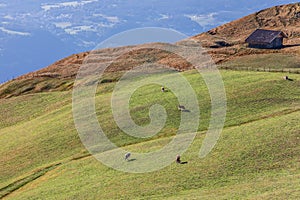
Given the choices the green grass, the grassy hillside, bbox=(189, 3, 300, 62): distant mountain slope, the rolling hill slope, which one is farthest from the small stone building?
the grassy hillside

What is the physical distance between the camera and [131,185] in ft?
179

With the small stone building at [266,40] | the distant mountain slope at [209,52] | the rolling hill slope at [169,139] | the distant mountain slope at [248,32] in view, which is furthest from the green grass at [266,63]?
the small stone building at [266,40]

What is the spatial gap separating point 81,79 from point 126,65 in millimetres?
14655

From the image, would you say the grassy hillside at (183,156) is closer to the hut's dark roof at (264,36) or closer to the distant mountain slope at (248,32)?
the distant mountain slope at (248,32)

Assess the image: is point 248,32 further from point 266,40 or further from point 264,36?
point 266,40

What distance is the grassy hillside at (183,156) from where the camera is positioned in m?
51.6

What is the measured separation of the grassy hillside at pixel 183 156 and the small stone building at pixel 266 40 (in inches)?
1307

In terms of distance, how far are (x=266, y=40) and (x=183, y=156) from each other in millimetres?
74911

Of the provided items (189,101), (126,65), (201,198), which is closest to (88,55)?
(126,65)

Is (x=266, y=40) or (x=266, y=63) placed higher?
(x=266, y=40)

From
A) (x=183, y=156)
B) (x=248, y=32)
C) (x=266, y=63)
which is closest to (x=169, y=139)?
(x=183, y=156)

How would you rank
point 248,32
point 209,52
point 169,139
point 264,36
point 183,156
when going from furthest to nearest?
point 248,32
point 209,52
point 264,36
point 169,139
point 183,156

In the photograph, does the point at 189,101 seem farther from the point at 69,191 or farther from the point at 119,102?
the point at 69,191

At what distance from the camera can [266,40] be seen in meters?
126
